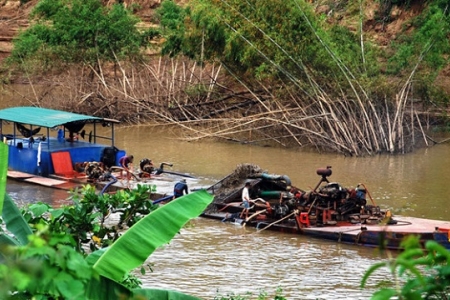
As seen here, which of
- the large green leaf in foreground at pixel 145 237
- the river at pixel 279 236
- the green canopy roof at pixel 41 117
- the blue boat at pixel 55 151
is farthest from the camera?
the green canopy roof at pixel 41 117

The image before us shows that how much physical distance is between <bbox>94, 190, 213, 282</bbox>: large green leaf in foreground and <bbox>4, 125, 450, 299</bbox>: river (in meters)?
2.87

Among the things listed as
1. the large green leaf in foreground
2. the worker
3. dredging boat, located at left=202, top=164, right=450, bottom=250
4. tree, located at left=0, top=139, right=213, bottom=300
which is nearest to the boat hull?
dredging boat, located at left=202, top=164, right=450, bottom=250

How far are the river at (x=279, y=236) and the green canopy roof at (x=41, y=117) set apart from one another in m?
1.70

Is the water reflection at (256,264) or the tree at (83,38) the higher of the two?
the tree at (83,38)

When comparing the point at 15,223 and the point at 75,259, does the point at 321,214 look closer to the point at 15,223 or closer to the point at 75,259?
the point at 15,223

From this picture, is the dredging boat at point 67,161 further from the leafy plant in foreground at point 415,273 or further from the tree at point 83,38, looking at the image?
the leafy plant in foreground at point 415,273

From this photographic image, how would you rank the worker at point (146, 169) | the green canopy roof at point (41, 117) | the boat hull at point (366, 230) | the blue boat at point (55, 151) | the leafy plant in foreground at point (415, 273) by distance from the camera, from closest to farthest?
1. the leafy plant in foreground at point (415, 273)
2. the boat hull at point (366, 230)
3. the worker at point (146, 169)
4. the blue boat at point (55, 151)
5. the green canopy roof at point (41, 117)

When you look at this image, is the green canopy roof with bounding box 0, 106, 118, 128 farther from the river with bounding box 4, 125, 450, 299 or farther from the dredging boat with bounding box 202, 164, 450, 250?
the dredging boat with bounding box 202, 164, 450, 250

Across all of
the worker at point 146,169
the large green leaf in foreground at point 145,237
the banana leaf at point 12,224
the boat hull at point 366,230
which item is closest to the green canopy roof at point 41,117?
the worker at point 146,169

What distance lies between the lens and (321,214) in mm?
15477

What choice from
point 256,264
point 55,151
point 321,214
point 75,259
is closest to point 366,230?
point 321,214

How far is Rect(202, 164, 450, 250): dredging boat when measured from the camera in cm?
1442

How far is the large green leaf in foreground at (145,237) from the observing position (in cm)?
524

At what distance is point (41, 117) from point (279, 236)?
334 inches
